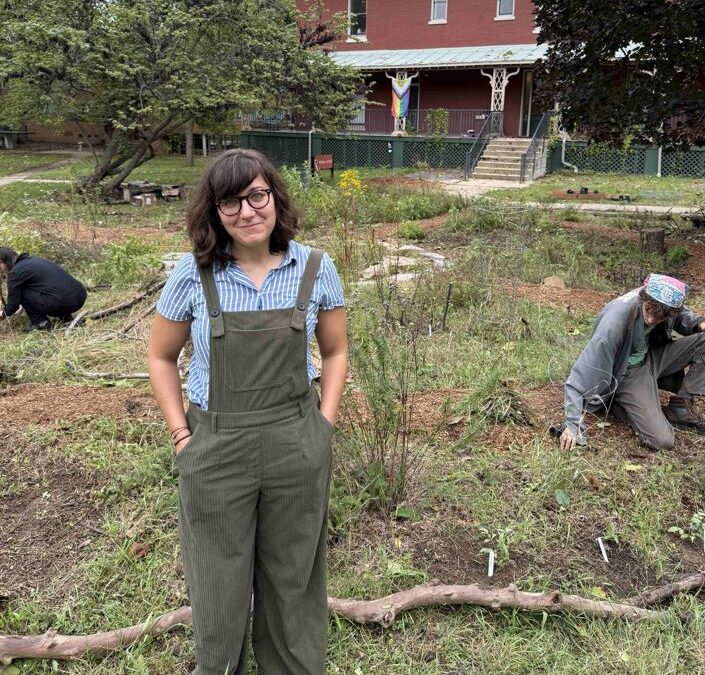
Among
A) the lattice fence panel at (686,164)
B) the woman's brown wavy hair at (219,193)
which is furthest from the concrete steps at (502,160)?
the woman's brown wavy hair at (219,193)

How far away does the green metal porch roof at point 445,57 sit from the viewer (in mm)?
23172

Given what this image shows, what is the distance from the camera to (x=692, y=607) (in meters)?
2.92

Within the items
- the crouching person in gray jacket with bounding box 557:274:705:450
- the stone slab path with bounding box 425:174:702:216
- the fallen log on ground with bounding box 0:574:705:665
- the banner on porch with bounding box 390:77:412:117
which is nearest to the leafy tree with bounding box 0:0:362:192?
the stone slab path with bounding box 425:174:702:216

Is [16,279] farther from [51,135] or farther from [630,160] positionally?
[51,135]

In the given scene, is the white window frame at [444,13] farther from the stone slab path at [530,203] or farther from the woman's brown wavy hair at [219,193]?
the woman's brown wavy hair at [219,193]

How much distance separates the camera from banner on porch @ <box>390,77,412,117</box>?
24.0m

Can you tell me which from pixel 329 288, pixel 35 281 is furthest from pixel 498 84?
pixel 329 288

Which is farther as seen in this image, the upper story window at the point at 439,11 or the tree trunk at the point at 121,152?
the upper story window at the point at 439,11

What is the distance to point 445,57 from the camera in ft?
80.1

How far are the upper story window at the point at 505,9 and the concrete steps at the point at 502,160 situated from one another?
4804 millimetres

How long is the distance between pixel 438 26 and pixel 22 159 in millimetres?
16685

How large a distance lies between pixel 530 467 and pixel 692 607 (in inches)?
44.4

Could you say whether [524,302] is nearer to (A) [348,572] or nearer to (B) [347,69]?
(A) [348,572]

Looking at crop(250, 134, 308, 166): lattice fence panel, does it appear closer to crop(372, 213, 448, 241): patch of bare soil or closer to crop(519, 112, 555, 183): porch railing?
crop(519, 112, 555, 183): porch railing
